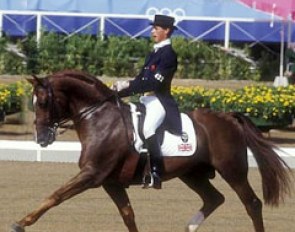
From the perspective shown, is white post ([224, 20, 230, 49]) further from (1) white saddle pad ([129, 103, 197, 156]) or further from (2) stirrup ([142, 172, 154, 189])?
(2) stirrup ([142, 172, 154, 189])

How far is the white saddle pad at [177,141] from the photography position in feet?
29.3

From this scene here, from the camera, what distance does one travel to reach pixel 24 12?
25.8 m

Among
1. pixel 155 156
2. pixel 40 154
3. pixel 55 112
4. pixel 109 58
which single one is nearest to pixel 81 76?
pixel 55 112

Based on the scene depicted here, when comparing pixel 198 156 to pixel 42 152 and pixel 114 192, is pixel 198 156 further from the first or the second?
pixel 42 152

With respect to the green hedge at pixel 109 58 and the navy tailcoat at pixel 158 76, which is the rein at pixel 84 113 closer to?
the navy tailcoat at pixel 158 76

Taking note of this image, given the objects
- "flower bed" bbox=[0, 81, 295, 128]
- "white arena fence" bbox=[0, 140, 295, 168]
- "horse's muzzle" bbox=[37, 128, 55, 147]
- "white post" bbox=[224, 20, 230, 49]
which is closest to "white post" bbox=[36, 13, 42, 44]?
"white post" bbox=[224, 20, 230, 49]

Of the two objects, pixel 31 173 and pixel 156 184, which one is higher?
pixel 156 184

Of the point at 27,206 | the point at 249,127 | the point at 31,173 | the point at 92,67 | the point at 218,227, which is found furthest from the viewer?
the point at 92,67

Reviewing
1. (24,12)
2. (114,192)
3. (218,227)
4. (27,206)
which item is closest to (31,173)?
(27,206)

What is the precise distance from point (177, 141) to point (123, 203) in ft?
2.35

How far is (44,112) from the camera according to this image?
8734 mm

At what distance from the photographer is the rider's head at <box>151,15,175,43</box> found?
8891 millimetres

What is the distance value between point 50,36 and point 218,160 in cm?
1472

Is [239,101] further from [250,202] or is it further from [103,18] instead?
[250,202]
